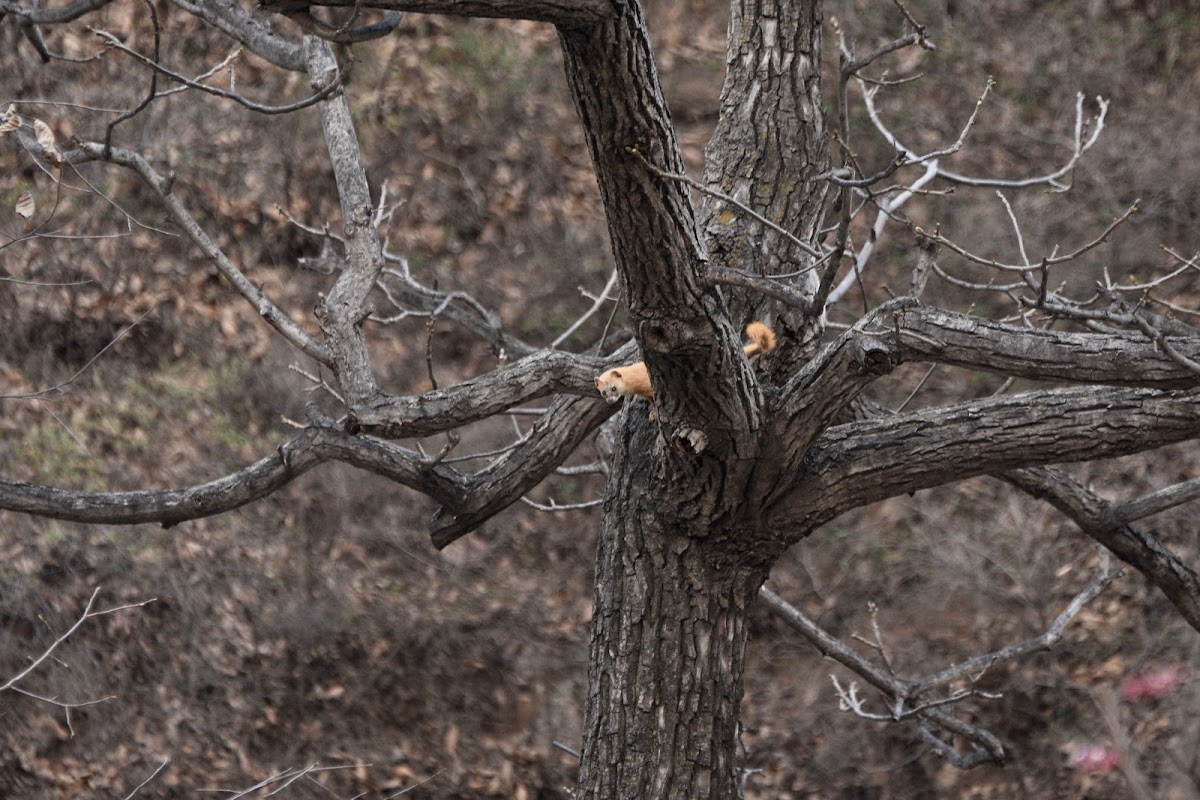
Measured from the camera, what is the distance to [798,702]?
7.23m

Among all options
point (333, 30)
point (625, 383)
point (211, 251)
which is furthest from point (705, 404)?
point (211, 251)

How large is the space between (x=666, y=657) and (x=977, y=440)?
1.06 metres

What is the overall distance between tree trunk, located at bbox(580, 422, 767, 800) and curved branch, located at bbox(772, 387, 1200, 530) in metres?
0.28

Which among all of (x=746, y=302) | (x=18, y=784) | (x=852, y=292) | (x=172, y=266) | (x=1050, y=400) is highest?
(x=852, y=292)

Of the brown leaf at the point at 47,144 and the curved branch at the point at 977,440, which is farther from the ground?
the curved branch at the point at 977,440

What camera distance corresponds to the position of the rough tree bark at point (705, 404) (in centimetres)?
276

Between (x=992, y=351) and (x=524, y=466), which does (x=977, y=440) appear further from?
(x=524, y=466)

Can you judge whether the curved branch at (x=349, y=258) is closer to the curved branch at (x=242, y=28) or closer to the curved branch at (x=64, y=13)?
the curved branch at (x=242, y=28)

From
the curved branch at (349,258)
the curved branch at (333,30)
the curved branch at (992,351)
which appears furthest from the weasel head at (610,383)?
the curved branch at (333,30)

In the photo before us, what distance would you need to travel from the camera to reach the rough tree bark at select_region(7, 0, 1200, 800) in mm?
2764

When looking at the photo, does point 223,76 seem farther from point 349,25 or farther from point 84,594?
point 349,25

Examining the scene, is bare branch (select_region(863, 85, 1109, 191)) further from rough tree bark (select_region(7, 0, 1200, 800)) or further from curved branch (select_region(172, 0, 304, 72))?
curved branch (select_region(172, 0, 304, 72))

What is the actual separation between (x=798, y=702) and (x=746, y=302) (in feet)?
13.7

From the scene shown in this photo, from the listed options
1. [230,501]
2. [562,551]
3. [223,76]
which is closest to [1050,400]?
[230,501]
